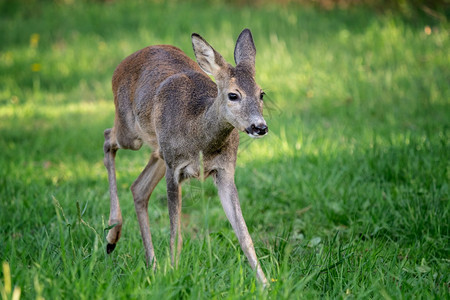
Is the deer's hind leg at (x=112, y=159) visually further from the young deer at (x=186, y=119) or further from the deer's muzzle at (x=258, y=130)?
the deer's muzzle at (x=258, y=130)

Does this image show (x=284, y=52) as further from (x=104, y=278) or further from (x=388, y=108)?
(x=104, y=278)

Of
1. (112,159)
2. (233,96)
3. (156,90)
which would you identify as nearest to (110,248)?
(112,159)

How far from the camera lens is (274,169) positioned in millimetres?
6043

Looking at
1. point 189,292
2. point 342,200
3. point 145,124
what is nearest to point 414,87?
point 342,200

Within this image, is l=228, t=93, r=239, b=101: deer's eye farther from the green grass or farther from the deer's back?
the green grass

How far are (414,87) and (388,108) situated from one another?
0.68 meters

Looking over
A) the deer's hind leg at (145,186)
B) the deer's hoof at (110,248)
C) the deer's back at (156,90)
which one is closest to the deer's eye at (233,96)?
the deer's back at (156,90)

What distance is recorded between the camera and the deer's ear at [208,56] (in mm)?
3893

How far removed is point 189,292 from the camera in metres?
2.95

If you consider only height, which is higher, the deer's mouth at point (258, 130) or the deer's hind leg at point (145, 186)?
the deer's mouth at point (258, 130)

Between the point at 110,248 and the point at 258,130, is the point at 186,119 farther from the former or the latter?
the point at 110,248

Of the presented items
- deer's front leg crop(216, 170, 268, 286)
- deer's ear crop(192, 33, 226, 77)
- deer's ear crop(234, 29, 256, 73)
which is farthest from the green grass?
deer's ear crop(192, 33, 226, 77)

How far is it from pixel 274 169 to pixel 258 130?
104 inches

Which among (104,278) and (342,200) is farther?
(342,200)
